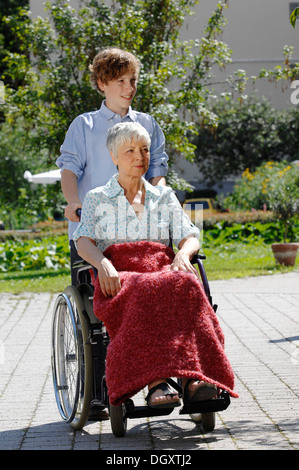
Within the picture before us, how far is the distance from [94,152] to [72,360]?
1.19 metres

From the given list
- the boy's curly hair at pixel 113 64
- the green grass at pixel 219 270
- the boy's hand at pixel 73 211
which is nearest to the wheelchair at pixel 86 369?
the boy's hand at pixel 73 211

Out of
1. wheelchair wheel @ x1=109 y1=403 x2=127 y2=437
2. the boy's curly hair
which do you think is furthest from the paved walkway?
the boy's curly hair

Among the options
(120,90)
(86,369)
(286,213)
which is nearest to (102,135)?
(120,90)

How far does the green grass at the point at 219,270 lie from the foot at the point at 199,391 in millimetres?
7248

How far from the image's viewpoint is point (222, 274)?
1218cm

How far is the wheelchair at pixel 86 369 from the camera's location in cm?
369

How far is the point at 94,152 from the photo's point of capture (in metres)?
4.59

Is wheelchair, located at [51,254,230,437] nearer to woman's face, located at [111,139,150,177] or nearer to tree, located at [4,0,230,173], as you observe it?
woman's face, located at [111,139,150,177]

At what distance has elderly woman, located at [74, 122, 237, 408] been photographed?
3580mm

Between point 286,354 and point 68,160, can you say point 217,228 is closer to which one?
point 286,354

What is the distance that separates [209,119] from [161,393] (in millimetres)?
10790

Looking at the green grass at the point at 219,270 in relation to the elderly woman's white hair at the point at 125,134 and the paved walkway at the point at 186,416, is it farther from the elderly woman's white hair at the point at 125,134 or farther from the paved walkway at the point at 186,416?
the elderly woman's white hair at the point at 125,134

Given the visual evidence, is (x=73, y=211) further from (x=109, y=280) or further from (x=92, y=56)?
(x=92, y=56)

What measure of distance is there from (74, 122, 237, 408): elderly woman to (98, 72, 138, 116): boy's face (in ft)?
1.74
